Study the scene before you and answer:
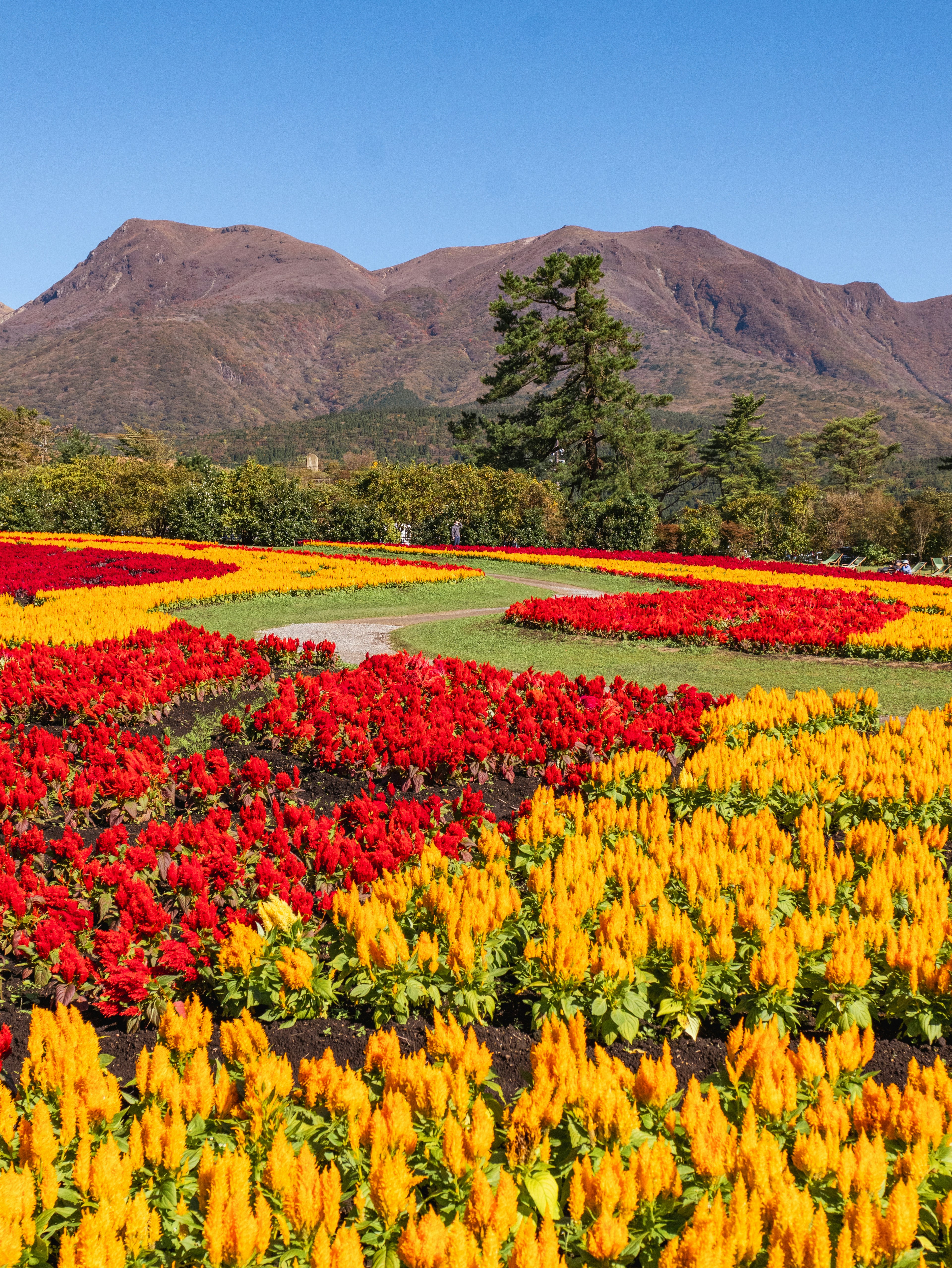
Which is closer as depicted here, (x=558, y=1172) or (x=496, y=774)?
(x=558, y=1172)

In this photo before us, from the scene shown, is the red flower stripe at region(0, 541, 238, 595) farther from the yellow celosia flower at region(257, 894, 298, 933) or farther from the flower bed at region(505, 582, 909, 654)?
the yellow celosia flower at region(257, 894, 298, 933)

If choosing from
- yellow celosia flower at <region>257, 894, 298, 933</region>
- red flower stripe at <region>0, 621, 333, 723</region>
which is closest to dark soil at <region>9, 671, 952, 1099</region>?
yellow celosia flower at <region>257, 894, 298, 933</region>

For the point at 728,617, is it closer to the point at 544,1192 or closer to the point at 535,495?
the point at 544,1192

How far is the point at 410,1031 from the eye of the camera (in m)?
3.09

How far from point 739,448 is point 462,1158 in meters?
76.7

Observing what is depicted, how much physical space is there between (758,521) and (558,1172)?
150ft

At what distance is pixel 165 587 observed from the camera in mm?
16375

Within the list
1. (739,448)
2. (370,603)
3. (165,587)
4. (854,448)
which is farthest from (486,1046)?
(854,448)

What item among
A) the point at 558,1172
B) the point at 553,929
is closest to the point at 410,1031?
the point at 553,929

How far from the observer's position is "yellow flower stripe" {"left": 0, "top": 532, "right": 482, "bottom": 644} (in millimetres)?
10578

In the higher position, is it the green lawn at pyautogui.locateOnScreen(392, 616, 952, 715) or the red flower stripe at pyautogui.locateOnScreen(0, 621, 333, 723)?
the red flower stripe at pyautogui.locateOnScreen(0, 621, 333, 723)

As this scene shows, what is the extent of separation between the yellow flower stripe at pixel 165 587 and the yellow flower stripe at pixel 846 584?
4704 mm

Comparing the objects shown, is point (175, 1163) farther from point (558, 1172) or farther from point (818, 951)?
point (818, 951)

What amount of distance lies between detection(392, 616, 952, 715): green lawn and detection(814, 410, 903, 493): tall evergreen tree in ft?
239
